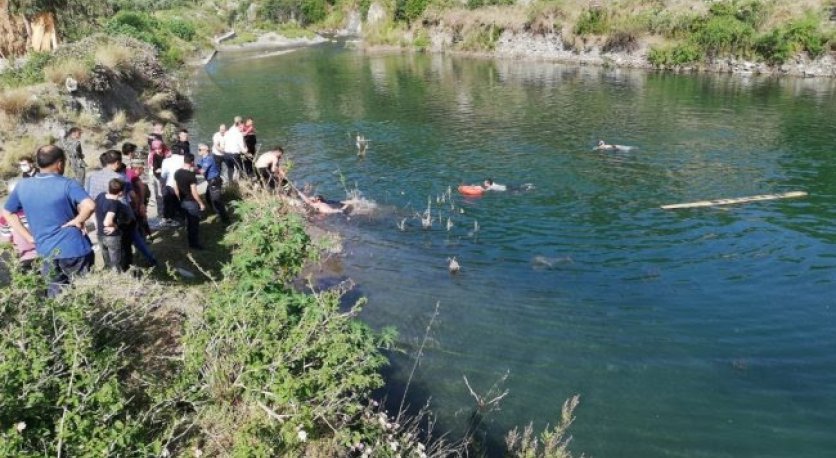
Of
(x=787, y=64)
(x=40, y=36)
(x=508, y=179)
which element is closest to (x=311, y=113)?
(x=40, y=36)

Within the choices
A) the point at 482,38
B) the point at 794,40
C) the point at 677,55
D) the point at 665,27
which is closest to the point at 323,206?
the point at 677,55

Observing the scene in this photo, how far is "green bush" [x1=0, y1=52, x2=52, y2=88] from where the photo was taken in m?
22.0

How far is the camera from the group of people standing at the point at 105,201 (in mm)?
7328

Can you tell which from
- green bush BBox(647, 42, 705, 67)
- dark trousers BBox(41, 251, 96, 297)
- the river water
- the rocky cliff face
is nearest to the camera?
dark trousers BBox(41, 251, 96, 297)

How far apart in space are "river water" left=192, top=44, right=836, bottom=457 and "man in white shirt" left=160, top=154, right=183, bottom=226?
3748 mm

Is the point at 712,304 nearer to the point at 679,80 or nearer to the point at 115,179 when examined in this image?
the point at 115,179

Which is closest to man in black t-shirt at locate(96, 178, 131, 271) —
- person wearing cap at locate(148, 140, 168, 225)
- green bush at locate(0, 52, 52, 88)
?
person wearing cap at locate(148, 140, 168, 225)

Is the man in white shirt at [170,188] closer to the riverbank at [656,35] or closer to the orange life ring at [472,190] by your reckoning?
the orange life ring at [472,190]

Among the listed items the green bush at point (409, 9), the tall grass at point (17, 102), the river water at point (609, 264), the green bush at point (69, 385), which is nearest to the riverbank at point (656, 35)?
the green bush at point (409, 9)

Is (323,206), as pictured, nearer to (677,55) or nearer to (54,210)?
(54,210)

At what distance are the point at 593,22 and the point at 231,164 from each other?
162 ft

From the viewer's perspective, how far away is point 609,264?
13953mm

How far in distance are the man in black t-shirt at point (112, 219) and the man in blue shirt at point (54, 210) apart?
5.31ft

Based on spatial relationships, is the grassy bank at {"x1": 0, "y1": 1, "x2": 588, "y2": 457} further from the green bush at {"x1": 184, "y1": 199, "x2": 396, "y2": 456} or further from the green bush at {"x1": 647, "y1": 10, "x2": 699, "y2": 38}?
the green bush at {"x1": 647, "y1": 10, "x2": 699, "y2": 38}
